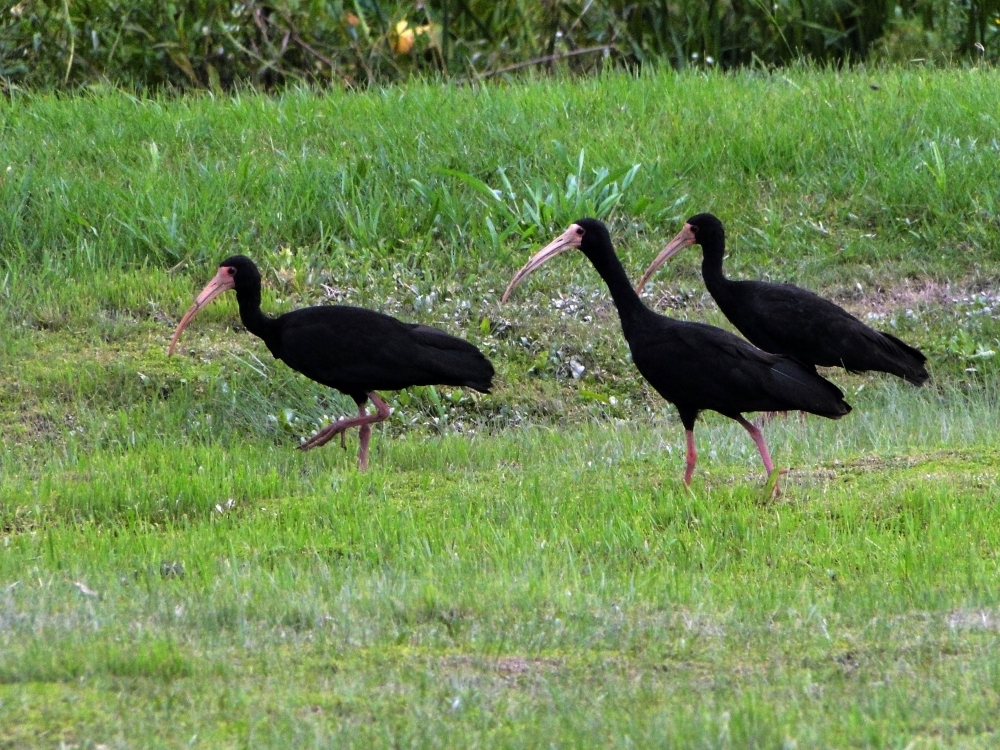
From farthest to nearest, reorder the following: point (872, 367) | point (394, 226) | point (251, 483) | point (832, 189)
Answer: point (832, 189), point (394, 226), point (872, 367), point (251, 483)

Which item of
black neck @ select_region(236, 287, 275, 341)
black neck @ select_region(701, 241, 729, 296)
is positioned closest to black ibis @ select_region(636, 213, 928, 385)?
black neck @ select_region(701, 241, 729, 296)

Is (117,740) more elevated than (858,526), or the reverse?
(117,740)

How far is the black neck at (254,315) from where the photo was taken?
880cm

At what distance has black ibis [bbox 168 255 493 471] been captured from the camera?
27.5 feet

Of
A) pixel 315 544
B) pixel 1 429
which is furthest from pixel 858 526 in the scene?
pixel 1 429

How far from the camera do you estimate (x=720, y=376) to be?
24.4 feet

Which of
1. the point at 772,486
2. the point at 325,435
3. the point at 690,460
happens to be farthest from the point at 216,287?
the point at 772,486

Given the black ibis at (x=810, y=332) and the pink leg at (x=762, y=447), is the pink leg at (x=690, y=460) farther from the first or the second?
the black ibis at (x=810, y=332)

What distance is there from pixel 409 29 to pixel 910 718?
12.7 metres

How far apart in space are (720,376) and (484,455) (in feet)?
5.62

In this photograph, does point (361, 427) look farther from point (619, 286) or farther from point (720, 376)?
point (720, 376)

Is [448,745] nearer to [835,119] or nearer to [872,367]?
[872,367]

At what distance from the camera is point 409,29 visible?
52.5 feet

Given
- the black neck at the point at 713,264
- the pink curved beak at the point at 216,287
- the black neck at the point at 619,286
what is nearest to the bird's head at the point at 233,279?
the pink curved beak at the point at 216,287
